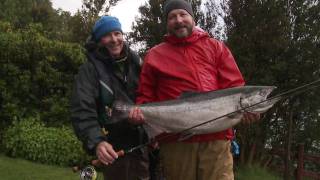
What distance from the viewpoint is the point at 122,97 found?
15.9 ft

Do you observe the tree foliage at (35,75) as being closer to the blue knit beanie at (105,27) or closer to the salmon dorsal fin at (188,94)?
the blue knit beanie at (105,27)

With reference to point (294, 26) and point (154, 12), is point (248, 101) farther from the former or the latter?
point (154, 12)

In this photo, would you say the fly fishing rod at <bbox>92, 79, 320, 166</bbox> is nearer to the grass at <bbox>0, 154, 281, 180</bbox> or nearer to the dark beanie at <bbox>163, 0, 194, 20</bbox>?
the dark beanie at <bbox>163, 0, 194, 20</bbox>

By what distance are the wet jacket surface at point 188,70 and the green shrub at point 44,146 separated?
7.42m

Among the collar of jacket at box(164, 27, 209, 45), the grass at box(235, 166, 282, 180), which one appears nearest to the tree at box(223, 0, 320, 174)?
the grass at box(235, 166, 282, 180)

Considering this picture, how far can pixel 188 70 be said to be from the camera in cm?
487

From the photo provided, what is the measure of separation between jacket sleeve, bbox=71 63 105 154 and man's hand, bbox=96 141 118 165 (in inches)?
2.2

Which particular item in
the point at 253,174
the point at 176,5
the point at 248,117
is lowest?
the point at 253,174

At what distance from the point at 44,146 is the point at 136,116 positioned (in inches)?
320

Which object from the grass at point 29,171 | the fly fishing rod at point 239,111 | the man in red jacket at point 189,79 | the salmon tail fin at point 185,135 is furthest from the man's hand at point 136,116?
the grass at point 29,171

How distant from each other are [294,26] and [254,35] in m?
1.23

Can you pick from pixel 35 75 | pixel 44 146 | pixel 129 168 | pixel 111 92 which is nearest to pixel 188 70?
pixel 111 92

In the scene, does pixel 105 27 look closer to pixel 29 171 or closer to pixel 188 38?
pixel 188 38

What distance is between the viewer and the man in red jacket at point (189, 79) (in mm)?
4859
